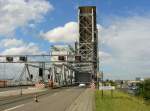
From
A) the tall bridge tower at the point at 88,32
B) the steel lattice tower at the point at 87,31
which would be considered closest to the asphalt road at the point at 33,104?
the tall bridge tower at the point at 88,32

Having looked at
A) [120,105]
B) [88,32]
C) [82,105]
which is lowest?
[82,105]

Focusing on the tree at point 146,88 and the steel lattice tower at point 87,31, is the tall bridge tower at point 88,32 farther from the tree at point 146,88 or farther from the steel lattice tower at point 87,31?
the tree at point 146,88

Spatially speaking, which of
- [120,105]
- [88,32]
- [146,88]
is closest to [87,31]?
[88,32]

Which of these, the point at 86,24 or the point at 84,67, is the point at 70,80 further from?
the point at 86,24

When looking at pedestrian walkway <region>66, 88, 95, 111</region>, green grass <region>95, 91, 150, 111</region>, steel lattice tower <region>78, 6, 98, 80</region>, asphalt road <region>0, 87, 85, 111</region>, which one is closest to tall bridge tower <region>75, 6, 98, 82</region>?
steel lattice tower <region>78, 6, 98, 80</region>

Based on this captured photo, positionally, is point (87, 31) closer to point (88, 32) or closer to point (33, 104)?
point (88, 32)

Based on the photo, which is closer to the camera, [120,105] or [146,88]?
[120,105]

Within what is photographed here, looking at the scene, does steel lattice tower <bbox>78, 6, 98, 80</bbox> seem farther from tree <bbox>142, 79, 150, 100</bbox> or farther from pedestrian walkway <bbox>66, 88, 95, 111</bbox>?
pedestrian walkway <bbox>66, 88, 95, 111</bbox>

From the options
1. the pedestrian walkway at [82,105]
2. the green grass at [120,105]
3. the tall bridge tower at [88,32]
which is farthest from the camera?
the tall bridge tower at [88,32]

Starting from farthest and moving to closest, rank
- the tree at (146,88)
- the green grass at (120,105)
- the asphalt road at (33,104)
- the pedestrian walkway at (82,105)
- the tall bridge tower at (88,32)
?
the tall bridge tower at (88,32) → the tree at (146,88) → the pedestrian walkway at (82,105) → the green grass at (120,105) → the asphalt road at (33,104)

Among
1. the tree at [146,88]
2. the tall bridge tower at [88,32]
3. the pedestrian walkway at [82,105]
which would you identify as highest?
the tall bridge tower at [88,32]

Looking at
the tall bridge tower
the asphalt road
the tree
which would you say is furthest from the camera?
the tall bridge tower

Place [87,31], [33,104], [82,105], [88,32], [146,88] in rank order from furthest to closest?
1. [87,31]
2. [88,32]
3. [146,88]
4. [33,104]
5. [82,105]

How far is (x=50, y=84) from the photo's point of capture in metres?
96.4
